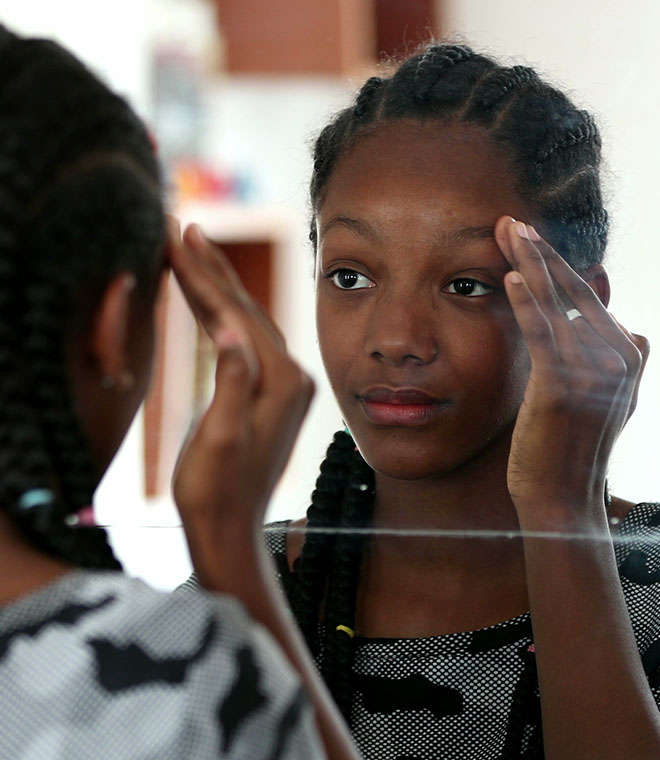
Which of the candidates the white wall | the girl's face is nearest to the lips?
the girl's face

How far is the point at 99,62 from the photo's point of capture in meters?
0.51

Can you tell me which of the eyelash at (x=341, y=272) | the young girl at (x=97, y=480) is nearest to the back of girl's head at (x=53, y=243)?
the young girl at (x=97, y=480)

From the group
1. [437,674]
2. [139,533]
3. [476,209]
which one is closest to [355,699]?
[437,674]

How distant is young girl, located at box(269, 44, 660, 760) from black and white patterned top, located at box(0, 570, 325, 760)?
0.15 meters

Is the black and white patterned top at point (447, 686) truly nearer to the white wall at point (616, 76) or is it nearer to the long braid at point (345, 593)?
the long braid at point (345, 593)

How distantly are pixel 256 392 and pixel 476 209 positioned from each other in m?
0.14

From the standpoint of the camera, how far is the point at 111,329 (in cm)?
42

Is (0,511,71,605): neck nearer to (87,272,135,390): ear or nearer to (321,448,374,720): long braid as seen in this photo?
(87,272,135,390): ear

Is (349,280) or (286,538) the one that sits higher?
(349,280)

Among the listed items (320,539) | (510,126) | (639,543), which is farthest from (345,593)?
(510,126)

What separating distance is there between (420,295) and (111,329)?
0.50ft

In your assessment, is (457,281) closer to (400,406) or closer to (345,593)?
(400,406)

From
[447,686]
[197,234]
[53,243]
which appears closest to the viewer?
[53,243]

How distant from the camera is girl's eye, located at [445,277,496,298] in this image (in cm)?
51
